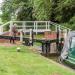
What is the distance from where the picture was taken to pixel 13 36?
1132 inches

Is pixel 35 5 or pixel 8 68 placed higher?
pixel 35 5

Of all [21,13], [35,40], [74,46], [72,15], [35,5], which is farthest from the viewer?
[21,13]

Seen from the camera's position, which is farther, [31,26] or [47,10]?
[47,10]

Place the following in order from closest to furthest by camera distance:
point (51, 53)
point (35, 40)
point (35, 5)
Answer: point (51, 53)
point (35, 40)
point (35, 5)

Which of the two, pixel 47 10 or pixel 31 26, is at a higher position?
pixel 47 10

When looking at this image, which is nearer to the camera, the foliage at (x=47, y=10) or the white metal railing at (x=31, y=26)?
the white metal railing at (x=31, y=26)

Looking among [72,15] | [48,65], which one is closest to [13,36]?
[72,15]

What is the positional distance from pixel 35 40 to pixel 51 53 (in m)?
2.22

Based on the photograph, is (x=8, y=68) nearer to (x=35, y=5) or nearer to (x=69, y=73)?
(x=69, y=73)

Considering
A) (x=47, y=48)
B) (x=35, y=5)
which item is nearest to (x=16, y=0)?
(x=35, y=5)

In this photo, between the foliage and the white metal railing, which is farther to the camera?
the foliage

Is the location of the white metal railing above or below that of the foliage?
below

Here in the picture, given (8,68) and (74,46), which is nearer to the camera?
(8,68)

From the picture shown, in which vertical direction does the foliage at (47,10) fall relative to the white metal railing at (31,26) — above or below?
above
